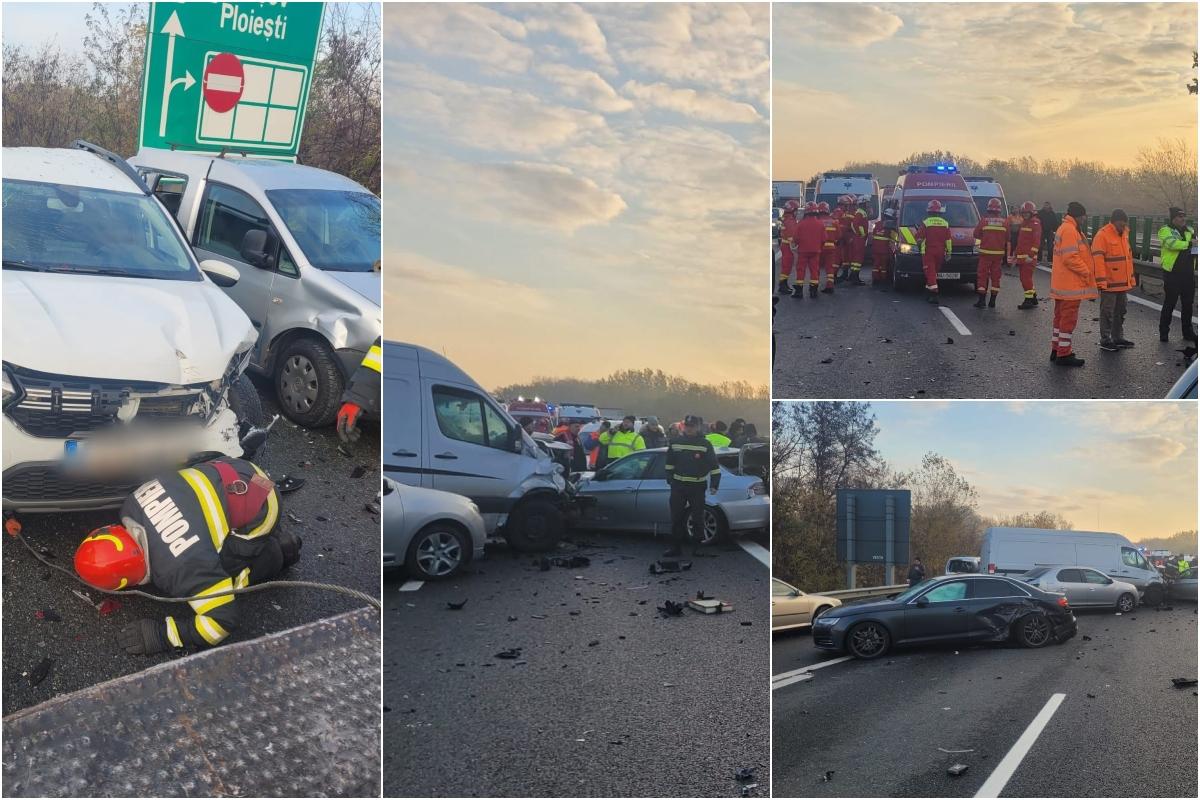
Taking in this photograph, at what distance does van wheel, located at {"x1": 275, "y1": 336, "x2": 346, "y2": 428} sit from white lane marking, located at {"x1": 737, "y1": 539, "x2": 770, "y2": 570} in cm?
173

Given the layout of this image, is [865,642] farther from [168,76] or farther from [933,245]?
[168,76]

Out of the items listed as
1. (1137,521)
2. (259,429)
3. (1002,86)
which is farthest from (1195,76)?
(259,429)

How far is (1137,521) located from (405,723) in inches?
119

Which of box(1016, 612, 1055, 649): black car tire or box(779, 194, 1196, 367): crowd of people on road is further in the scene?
box(1016, 612, 1055, 649): black car tire

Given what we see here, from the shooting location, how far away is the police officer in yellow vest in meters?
4.24

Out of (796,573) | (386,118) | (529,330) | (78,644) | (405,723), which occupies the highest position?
(386,118)

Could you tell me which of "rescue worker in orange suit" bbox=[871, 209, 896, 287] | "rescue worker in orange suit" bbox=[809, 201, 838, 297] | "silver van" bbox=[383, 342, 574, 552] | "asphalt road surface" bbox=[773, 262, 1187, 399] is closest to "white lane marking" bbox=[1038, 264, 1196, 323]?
"asphalt road surface" bbox=[773, 262, 1187, 399]

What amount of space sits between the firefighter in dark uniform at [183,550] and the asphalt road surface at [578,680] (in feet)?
1.96

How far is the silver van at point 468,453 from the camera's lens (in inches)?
167

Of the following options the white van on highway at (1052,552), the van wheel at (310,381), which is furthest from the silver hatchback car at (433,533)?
the white van on highway at (1052,552)

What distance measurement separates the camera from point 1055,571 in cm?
445

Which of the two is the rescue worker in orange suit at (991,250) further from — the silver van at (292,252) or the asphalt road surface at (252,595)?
the asphalt road surface at (252,595)

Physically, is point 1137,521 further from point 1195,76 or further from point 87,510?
point 87,510

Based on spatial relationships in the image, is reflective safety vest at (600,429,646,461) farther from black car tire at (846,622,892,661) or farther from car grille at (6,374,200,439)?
car grille at (6,374,200,439)
